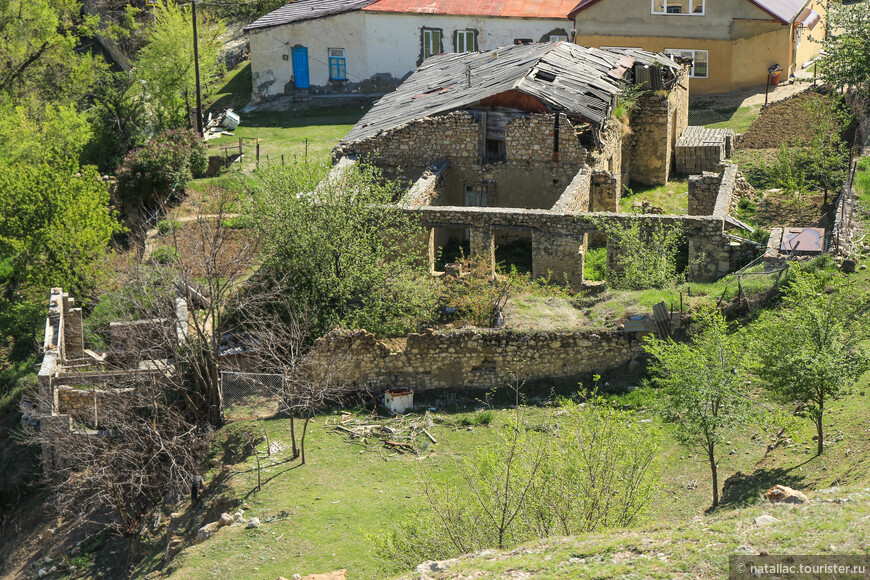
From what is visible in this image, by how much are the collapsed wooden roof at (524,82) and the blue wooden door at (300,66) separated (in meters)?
10.7

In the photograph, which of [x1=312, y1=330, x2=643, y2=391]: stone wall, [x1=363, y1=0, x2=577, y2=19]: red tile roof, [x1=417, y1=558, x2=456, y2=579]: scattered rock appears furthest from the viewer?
[x1=363, y1=0, x2=577, y2=19]: red tile roof

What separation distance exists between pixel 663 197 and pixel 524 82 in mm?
5243

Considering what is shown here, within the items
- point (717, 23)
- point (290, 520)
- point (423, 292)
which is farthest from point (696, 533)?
point (717, 23)

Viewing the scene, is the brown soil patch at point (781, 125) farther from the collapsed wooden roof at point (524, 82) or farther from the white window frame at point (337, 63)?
the white window frame at point (337, 63)

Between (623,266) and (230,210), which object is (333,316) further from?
(230,210)

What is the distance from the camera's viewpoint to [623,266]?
838 inches

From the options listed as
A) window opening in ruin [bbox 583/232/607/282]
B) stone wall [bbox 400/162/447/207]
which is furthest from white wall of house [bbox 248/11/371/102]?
window opening in ruin [bbox 583/232/607/282]

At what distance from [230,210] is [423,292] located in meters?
8.81

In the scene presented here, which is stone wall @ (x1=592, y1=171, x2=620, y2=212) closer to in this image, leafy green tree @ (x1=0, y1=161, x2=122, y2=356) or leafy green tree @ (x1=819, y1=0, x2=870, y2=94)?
leafy green tree @ (x1=819, y1=0, x2=870, y2=94)

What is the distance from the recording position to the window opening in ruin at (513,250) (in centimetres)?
2339

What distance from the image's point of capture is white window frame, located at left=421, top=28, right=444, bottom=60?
40.8m

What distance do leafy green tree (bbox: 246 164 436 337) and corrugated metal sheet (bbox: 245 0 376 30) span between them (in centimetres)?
2068

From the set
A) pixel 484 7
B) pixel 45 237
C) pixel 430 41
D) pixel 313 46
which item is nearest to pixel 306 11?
pixel 313 46

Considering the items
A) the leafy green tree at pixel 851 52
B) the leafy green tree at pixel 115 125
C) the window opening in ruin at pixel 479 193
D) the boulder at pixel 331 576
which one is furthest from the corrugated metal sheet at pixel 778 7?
the boulder at pixel 331 576
